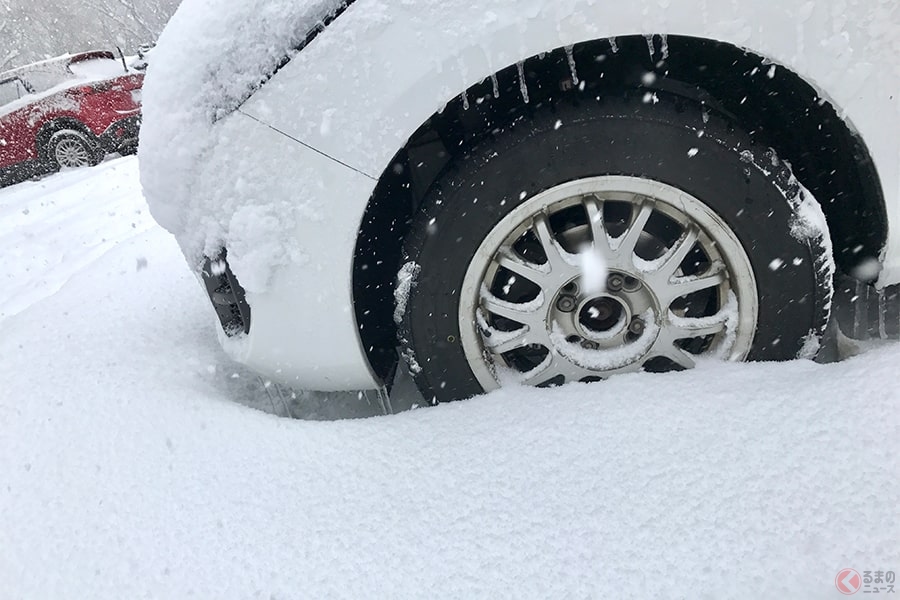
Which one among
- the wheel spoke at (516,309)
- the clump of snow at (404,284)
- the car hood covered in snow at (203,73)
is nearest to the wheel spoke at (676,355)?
the wheel spoke at (516,309)

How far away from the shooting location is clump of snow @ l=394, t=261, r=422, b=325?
1.35 m

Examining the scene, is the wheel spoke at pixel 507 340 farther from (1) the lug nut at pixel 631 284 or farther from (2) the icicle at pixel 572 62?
(2) the icicle at pixel 572 62

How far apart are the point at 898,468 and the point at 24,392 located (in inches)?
82.4

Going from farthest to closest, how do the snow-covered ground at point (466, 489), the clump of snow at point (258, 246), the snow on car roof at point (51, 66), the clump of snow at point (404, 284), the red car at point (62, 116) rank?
the snow on car roof at point (51, 66), the red car at point (62, 116), the clump of snow at point (404, 284), the clump of snow at point (258, 246), the snow-covered ground at point (466, 489)

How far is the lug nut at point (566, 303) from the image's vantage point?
1383mm

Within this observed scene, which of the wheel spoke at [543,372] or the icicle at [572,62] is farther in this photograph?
the wheel spoke at [543,372]

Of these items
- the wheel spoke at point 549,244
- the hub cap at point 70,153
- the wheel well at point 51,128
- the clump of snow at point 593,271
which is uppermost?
the wheel well at point 51,128

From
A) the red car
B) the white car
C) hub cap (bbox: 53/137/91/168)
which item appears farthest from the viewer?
hub cap (bbox: 53/137/91/168)

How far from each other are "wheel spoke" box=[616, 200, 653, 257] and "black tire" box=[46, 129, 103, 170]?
8929 mm

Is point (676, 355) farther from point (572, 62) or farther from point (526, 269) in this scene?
point (572, 62)

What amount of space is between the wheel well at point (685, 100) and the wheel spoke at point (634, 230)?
26 centimetres

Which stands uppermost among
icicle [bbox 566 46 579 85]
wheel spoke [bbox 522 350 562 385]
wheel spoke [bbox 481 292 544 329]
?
icicle [bbox 566 46 579 85]

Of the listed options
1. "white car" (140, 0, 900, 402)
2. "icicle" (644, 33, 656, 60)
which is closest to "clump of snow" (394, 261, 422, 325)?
"white car" (140, 0, 900, 402)

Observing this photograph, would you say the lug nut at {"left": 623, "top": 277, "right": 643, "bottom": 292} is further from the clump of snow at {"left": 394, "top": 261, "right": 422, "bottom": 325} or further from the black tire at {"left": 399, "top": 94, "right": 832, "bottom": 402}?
the clump of snow at {"left": 394, "top": 261, "right": 422, "bottom": 325}
